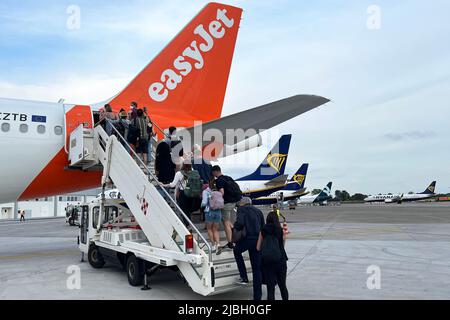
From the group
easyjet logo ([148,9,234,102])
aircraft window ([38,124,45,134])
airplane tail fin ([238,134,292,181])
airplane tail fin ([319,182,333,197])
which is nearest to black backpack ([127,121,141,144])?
aircraft window ([38,124,45,134])

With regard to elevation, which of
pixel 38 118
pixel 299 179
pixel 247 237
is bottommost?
pixel 247 237

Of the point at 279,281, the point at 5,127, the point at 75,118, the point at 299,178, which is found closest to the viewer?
the point at 279,281

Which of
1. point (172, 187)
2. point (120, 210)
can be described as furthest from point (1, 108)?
point (172, 187)

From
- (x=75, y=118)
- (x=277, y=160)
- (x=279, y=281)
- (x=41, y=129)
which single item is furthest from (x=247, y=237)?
(x=277, y=160)

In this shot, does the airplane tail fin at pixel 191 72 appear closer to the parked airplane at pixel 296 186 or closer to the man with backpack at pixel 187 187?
the man with backpack at pixel 187 187

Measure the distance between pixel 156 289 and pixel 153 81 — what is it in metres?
8.63

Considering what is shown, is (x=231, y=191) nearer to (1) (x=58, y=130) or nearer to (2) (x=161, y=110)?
(1) (x=58, y=130)

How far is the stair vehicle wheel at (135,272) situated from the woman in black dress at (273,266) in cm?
297

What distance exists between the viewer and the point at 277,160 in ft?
131

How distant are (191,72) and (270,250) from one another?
9793 mm

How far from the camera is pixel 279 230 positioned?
657cm

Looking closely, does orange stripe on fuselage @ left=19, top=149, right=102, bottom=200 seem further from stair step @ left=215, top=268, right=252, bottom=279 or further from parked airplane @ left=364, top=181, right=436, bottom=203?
parked airplane @ left=364, top=181, right=436, bottom=203

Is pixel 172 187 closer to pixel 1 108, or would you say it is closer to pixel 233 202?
pixel 233 202

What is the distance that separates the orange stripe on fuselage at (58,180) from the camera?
1162cm
